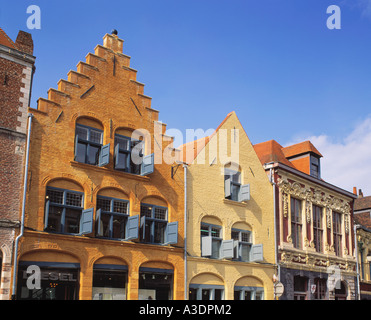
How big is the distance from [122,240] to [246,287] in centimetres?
853

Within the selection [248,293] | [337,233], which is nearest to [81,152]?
[248,293]

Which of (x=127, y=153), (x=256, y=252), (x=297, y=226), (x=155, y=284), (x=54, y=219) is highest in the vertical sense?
(x=127, y=153)

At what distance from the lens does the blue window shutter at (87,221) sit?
723 inches

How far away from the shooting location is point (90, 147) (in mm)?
20188

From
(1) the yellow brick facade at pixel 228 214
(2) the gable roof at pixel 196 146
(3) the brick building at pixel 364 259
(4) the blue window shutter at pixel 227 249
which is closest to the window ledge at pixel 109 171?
(1) the yellow brick facade at pixel 228 214

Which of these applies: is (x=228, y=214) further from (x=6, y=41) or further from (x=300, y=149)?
(x=6, y=41)

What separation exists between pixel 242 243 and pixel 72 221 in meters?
10.3

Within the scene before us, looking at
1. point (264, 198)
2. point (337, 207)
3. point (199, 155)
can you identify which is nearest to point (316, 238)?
point (337, 207)

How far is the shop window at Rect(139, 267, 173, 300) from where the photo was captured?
807 inches

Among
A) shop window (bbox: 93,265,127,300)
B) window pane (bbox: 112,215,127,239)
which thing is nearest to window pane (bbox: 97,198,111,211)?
window pane (bbox: 112,215,127,239)

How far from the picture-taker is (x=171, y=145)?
23.1m

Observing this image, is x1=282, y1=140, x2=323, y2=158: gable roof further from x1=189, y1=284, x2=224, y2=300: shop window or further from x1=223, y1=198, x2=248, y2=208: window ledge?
x1=189, y1=284, x2=224, y2=300: shop window

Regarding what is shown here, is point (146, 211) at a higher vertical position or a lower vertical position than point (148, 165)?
lower

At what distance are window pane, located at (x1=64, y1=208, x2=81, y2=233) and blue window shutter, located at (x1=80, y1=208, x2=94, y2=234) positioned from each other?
39 cm
